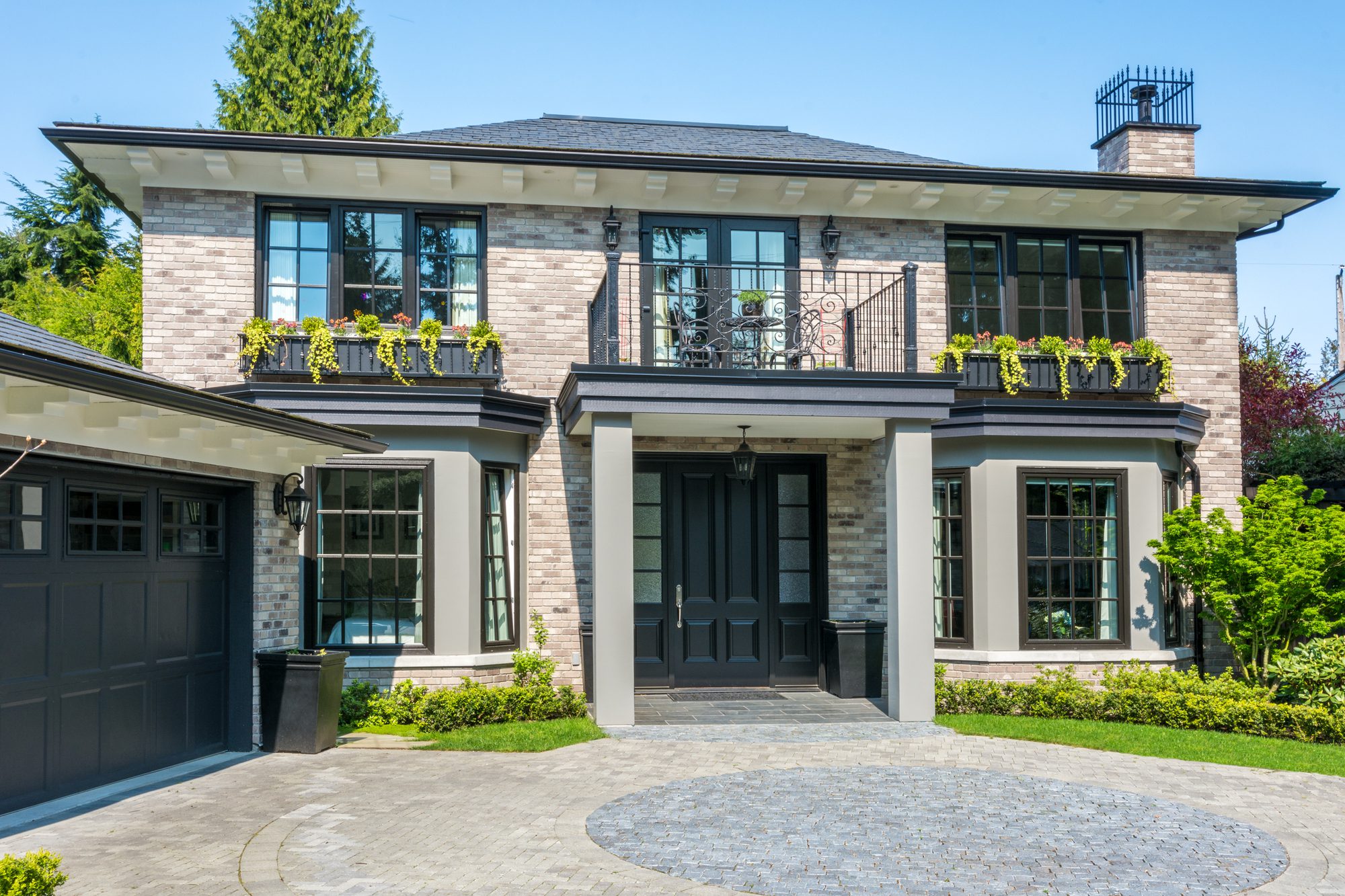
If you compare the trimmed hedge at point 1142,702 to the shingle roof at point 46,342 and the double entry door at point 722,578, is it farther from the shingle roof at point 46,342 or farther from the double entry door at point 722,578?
the shingle roof at point 46,342

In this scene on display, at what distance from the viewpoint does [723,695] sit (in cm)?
1260

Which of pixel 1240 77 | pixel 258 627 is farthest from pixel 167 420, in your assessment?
pixel 1240 77

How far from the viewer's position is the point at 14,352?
5.39 meters

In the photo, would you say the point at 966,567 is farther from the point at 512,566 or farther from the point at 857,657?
the point at 512,566

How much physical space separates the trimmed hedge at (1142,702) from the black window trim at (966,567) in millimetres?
509

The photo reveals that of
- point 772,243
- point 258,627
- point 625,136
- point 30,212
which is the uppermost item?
point 30,212

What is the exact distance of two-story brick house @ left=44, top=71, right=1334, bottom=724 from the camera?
36.4ft

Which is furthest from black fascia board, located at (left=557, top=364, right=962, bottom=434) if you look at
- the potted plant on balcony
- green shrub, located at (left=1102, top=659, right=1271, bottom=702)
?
green shrub, located at (left=1102, top=659, right=1271, bottom=702)

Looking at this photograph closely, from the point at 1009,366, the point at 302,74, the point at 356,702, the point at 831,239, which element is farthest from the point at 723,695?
the point at 302,74

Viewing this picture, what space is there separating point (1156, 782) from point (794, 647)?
5.09 metres

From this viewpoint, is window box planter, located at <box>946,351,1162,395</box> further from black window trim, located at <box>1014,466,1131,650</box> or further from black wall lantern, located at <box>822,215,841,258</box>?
black wall lantern, located at <box>822,215,841,258</box>

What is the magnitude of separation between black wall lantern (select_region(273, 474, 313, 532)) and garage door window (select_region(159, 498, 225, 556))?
1.77 feet

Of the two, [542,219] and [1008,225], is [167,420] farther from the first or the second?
[1008,225]

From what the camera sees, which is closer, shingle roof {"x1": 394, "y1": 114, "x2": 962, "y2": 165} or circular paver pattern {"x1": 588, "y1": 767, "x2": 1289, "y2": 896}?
circular paver pattern {"x1": 588, "y1": 767, "x2": 1289, "y2": 896}
